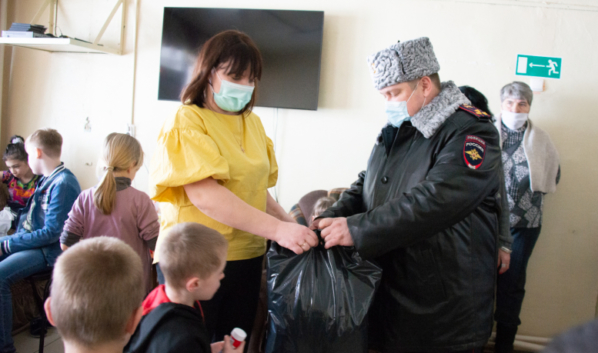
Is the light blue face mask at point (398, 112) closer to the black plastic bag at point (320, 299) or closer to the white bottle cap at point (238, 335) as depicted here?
the black plastic bag at point (320, 299)

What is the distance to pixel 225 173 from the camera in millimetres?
1210

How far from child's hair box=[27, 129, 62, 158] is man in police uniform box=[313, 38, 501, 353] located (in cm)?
187

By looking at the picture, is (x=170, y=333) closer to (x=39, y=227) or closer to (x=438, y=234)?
(x=438, y=234)

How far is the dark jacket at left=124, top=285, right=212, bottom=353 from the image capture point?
102cm

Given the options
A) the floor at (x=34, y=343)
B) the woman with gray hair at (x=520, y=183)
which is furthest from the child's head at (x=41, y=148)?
the woman with gray hair at (x=520, y=183)

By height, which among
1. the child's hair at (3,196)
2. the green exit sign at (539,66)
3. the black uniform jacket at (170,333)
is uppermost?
the green exit sign at (539,66)

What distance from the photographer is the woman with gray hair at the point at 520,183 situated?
8.32 ft

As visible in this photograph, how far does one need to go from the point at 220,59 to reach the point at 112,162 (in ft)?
3.48

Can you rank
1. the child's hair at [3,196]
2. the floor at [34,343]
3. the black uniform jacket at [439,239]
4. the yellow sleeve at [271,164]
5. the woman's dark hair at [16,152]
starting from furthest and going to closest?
1. the child's hair at [3,196]
2. the woman's dark hair at [16,152]
3. the floor at [34,343]
4. the yellow sleeve at [271,164]
5. the black uniform jacket at [439,239]

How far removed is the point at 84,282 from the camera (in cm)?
87

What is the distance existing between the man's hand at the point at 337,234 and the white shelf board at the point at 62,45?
259 centimetres

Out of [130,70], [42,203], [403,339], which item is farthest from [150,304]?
[130,70]

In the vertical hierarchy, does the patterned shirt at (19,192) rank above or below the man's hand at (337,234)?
below

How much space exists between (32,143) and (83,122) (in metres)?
1.02
